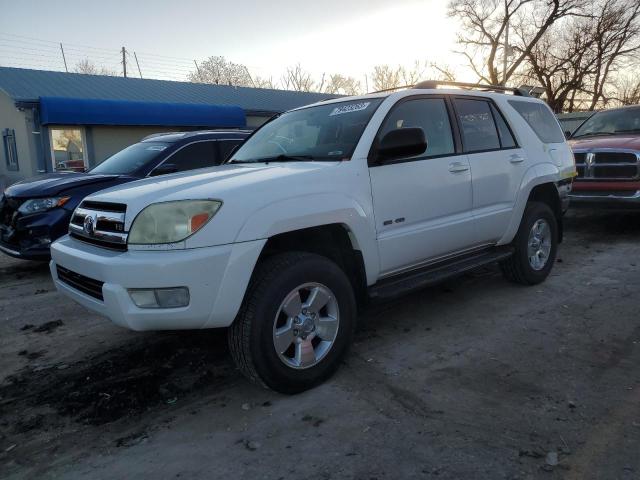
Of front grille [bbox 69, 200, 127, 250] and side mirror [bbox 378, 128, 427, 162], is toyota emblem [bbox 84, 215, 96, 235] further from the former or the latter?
side mirror [bbox 378, 128, 427, 162]

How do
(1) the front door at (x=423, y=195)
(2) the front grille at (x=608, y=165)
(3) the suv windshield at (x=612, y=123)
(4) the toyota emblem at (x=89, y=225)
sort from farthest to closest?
(3) the suv windshield at (x=612, y=123) < (2) the front grille at (x=608, y=165) < (1) the front door at (x=423, y=195) < (4) the toyota emblem at (x=89, y=225)

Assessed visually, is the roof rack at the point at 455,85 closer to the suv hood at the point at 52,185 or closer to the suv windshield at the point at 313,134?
the suv windshield at the point at 313,134

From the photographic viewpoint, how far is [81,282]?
3.11 meters

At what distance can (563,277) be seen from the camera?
5.50 metres

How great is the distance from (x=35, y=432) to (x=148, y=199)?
1.44 m

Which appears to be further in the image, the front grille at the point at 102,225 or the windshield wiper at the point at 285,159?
the windshield wiper at the point at 285,159

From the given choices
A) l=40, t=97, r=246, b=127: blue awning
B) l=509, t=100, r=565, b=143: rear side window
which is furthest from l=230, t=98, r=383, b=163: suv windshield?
l=40, t=97, r=246, b=127: blue awning

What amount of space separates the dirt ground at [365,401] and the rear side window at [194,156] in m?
2.48

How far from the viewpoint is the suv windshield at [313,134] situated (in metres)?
3.62

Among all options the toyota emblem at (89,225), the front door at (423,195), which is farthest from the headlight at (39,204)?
the front door at (423,195)

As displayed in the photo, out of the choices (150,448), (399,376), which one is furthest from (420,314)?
(150,448)

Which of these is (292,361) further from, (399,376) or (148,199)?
(148,199)

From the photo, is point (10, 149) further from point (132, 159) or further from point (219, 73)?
point (219, 73)

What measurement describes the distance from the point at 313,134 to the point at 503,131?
199 centimetres
